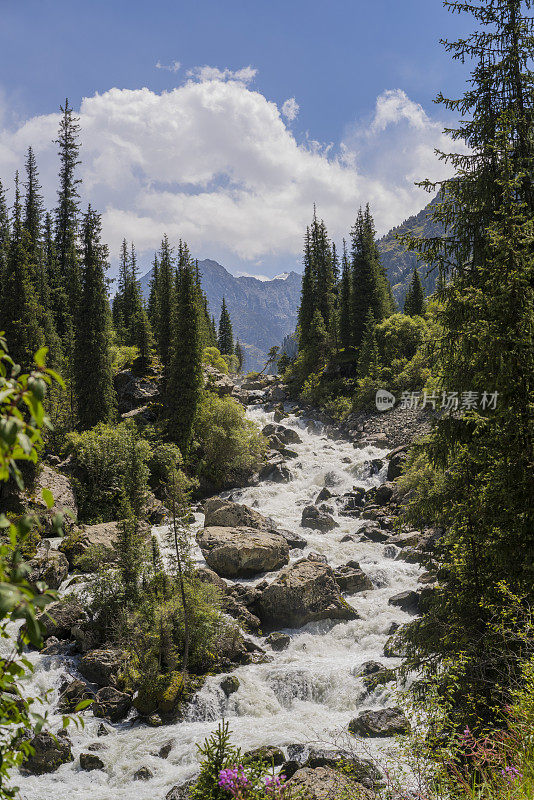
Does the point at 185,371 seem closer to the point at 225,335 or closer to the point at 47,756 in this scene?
the point at 47,756

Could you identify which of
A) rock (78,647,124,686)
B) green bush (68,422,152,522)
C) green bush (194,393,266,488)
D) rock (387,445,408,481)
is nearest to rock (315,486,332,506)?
rock (387,445,408,481)

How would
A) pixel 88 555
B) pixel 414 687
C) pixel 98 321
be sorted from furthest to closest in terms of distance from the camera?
pixel 98 321 → pixel 88 555 → pixel 414 687

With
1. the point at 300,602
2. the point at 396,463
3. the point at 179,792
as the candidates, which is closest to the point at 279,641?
the point at 300,602

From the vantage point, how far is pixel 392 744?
10094 mm

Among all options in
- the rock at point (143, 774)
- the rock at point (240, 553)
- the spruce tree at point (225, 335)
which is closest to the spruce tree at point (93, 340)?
the rock at point (240, 553)

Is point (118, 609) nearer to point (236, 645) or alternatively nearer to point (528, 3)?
point (236, 645)

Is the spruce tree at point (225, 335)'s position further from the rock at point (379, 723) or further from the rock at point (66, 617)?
the rock at point (379, 723)

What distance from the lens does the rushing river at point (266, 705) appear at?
395 inches

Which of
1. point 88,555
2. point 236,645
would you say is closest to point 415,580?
point 236,645

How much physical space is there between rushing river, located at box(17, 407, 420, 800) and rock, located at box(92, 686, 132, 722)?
0.26 meters

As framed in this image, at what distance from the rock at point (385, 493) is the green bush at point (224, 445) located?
9.22 m

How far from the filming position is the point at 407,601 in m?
16.5

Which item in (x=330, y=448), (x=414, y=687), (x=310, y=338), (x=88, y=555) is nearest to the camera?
(x=414, y=687)

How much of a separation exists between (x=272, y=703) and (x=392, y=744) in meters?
3.59
